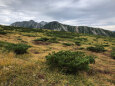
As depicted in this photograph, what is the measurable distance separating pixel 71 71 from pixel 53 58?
4.76 feet

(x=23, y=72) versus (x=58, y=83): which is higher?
(x=23, y=72)

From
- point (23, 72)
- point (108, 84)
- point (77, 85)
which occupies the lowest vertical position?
point (108, 84)

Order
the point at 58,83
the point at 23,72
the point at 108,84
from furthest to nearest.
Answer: the point at 108,84
the point at 23,72
the point at 58,83

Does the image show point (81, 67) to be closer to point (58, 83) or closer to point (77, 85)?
point (77, 85)

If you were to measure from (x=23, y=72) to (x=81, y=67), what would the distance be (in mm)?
3069

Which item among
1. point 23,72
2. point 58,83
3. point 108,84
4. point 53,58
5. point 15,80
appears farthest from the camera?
point 53,58

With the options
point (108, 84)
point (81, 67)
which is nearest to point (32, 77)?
point (81, 67)

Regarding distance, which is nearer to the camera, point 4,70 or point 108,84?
point 4,70

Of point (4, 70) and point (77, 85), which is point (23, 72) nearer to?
point (4, 70)

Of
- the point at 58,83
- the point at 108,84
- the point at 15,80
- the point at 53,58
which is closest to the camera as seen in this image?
the point at 15,80

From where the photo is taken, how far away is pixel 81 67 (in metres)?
4.57

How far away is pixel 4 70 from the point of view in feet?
11.7

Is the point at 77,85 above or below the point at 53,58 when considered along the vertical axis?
below

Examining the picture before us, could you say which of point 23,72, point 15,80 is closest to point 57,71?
point 23,72
